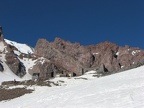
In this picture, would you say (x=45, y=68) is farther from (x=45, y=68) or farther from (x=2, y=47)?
(x=2, y=47)

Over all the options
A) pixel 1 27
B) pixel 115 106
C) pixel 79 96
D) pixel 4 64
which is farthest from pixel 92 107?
pixel 1 27

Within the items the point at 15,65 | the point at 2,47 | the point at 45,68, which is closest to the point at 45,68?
the point at 45,68

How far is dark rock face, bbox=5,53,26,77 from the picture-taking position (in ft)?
427

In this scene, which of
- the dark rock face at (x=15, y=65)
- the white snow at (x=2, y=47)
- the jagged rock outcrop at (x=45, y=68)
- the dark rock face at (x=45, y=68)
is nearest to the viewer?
the dark rock face at (x=15, y=65)

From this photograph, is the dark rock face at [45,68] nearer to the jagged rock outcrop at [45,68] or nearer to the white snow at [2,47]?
the jagged rock outcrop at [45,68]

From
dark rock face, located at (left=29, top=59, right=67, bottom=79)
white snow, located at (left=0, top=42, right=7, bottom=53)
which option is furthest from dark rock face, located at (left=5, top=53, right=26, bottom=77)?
white snow, located at (left=0, top=42, right=7, bottom=53)

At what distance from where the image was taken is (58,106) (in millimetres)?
24125

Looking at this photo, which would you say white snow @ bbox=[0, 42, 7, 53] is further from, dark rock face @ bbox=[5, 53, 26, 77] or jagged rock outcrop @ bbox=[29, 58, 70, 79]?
jagged rock outcrop @ bbox=[29, 58, 70, 79]

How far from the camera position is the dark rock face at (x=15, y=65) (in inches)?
5128

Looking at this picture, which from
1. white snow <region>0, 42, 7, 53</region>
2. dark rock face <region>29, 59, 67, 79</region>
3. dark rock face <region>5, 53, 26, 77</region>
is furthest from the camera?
white snow <region>0, 42, 7, 53</region>

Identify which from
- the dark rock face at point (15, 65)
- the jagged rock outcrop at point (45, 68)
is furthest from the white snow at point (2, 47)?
the jagged rock outcrop at point (45, 68)

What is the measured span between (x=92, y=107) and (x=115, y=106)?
1.70 m

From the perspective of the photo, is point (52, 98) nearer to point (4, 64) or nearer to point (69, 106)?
point (69, 106)

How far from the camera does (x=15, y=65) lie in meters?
132
